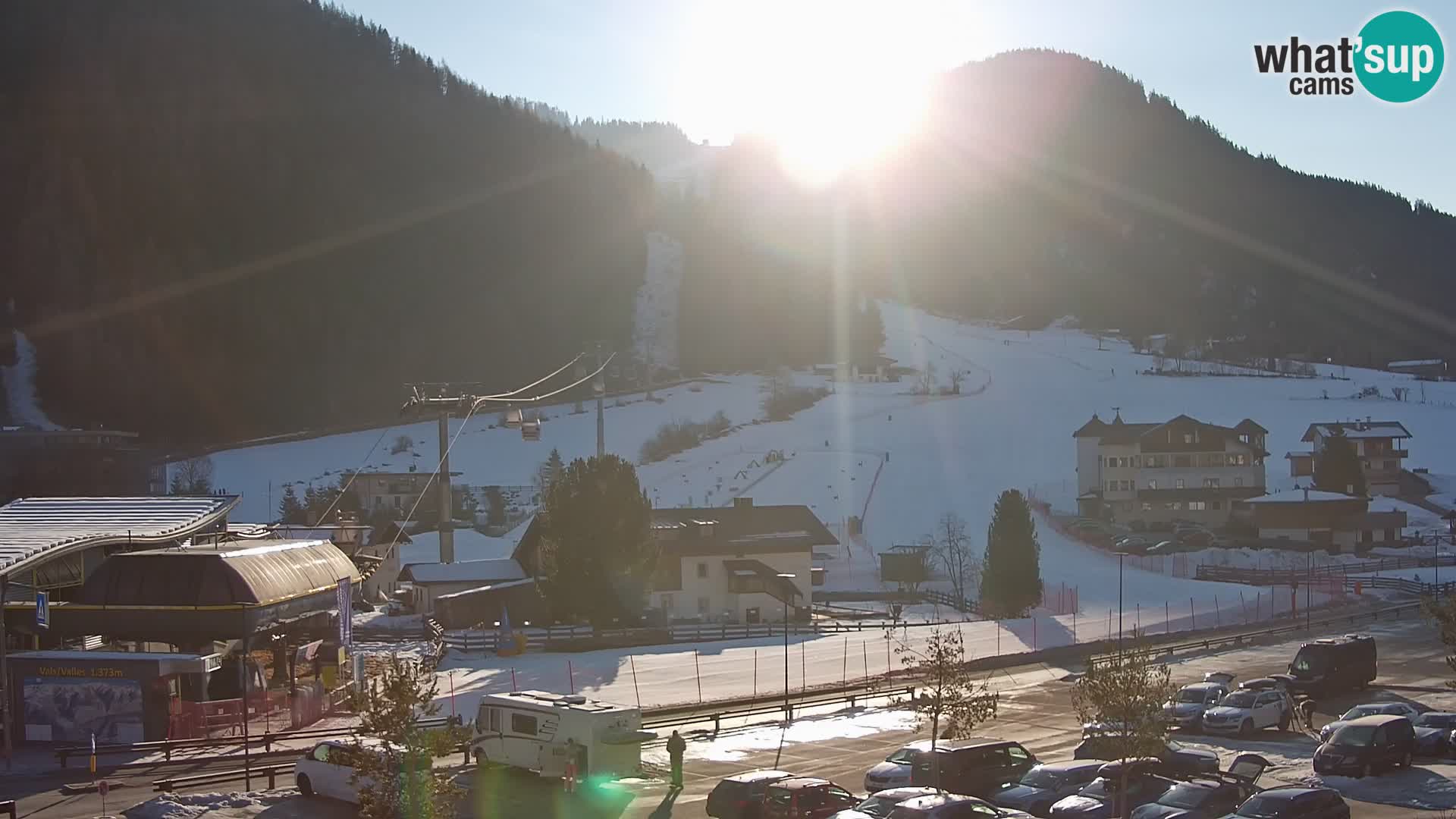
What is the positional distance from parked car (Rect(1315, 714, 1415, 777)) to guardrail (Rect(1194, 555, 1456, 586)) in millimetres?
31748

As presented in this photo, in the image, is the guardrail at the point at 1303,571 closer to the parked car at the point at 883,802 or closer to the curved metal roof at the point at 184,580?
the curved metal roof at the point at 184,580

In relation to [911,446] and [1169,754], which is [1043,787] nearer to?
[1169,754]

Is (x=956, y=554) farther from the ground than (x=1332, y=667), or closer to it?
closer to it

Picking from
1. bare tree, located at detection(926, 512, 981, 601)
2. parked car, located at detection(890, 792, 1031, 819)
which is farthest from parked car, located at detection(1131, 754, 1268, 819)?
bare tree, located at detection(926, 512, 981, 601)

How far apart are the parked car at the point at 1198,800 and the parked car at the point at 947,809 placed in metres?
1.56

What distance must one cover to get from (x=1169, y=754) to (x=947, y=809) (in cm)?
517

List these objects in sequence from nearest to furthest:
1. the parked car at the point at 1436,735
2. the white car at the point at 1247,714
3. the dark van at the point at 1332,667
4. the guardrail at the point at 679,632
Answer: the parked car at the point at 1436,735 < the white car at the point at 1247,714 < the dark van at the point at 1332,667 < the guardrail at the point at 679,632

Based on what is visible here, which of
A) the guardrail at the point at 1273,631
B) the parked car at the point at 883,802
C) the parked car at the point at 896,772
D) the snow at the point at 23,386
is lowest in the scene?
the guardrail at the point at 1273,631

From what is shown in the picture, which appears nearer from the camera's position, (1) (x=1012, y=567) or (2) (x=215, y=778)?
(2) (x=215, y=778)

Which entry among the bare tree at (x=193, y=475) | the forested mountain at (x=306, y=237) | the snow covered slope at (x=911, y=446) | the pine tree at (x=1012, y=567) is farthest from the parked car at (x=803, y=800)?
the forested mountain at (x=306, y=237)

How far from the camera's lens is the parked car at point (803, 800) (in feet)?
53.4

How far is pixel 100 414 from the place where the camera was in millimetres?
101125

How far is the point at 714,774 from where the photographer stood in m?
20.1

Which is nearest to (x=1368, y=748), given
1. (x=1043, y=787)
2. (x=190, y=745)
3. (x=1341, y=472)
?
(x=1043, y=787)
